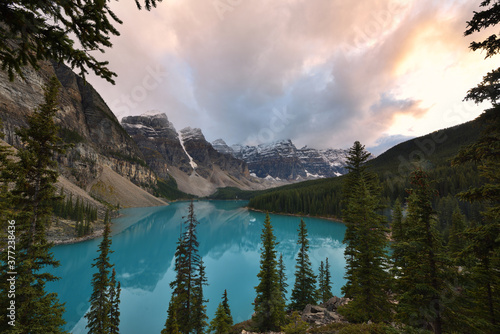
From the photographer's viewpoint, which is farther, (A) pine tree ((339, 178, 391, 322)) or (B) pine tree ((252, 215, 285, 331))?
(B) pine tree ((252, 215, 285, 331))

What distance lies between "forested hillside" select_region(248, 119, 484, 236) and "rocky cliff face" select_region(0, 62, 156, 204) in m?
103

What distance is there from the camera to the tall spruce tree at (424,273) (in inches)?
249

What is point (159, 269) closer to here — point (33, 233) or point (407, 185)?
point (33, 233)

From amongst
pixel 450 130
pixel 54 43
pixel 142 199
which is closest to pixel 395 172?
pixel 450 130

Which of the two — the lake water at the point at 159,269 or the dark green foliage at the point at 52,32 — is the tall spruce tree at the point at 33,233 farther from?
the lake water at the point at 159,269

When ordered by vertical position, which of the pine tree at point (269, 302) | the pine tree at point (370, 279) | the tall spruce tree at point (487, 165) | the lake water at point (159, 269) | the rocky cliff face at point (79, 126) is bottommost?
the lake water at point (159, 269)

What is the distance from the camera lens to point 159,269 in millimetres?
36750

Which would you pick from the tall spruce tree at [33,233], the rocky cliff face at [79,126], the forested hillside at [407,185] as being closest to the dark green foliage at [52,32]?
the tall spruce tree at [33,233]

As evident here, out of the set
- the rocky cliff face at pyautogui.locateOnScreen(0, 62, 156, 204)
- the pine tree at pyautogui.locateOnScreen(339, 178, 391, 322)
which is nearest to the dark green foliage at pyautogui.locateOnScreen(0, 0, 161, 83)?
the pine tree at pyautogui.locateOnScreen(339, 178, 391, 322)

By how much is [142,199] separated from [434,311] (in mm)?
152561

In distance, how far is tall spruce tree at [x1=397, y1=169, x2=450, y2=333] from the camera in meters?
6.33

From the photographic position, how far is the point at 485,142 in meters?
5.98

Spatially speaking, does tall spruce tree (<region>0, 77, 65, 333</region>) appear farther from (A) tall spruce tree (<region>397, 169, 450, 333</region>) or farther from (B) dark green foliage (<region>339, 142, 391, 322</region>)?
(B) dark green foliage (<region>339, 142, 391, 322</region>)

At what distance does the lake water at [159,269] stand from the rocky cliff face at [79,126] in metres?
49.7
